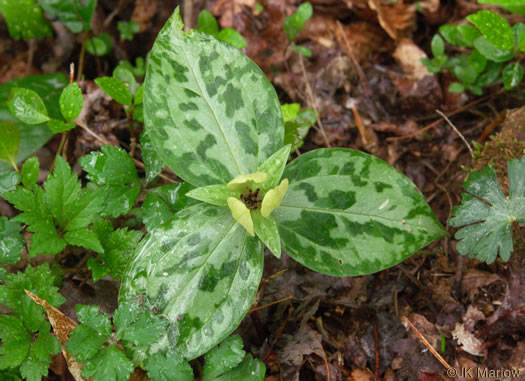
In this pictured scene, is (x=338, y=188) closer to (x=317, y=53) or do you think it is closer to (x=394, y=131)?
(x=394, y=131)

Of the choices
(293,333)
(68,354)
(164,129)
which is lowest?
(293,333)

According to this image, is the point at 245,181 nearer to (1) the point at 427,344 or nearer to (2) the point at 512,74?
(1) the point at 427,344

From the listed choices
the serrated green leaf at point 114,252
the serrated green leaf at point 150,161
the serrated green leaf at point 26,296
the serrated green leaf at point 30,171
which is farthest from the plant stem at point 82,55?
the serrated green leaf at point 26,296

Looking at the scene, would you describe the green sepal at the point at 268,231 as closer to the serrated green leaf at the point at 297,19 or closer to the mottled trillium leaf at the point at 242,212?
the mottled trillium leaf at the point at 242,212

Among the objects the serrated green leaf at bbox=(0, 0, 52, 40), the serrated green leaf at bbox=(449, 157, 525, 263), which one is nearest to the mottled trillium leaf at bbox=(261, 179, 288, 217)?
the serrated green leaf at bbox=(449, 157, 525, 263)

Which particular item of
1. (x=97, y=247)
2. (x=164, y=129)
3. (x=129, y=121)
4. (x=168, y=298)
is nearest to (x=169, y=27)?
(x=164, y=129)

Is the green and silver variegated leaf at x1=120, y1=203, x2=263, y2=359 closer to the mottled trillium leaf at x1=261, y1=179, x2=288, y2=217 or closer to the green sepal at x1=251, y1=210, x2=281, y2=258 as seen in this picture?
the green sepal at x1=251, y1=210, x2=281, y2=258
